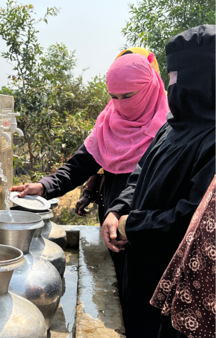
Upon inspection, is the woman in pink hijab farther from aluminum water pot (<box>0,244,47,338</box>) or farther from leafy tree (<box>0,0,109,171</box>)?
leafy tree (<box>0,0,109,171</box>)

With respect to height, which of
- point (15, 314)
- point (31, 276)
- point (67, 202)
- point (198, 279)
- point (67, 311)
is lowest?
point (67, 202)

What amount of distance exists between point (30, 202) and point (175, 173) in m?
1.06

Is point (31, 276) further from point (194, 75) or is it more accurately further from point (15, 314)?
point (194, 75)

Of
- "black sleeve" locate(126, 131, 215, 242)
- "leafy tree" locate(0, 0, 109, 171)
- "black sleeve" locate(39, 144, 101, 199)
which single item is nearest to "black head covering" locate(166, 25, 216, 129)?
"black sleeve" locate(126, 131, 215, 242)

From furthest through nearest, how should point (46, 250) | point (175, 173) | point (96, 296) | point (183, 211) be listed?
point (96, 296) → point (46, 250) → point (175, 173) → point (183, 211)

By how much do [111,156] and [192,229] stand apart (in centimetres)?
146

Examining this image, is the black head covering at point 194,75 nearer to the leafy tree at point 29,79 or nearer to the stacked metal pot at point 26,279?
the stacked metal pot at point 26,279

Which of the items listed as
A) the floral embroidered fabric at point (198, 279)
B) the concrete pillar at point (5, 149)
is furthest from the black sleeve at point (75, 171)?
the floral embroidered fabric at point (198, 279)

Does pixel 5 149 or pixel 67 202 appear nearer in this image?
pixel 5 149

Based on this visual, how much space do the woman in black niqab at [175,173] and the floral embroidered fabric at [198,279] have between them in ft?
0.85

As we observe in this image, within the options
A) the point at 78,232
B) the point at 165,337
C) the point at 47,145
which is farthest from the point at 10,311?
the point at 47,145

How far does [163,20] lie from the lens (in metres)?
9.23

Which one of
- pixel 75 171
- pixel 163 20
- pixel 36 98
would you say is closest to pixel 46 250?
pixel 75 171

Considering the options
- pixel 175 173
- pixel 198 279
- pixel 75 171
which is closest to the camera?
pixel 198 279
